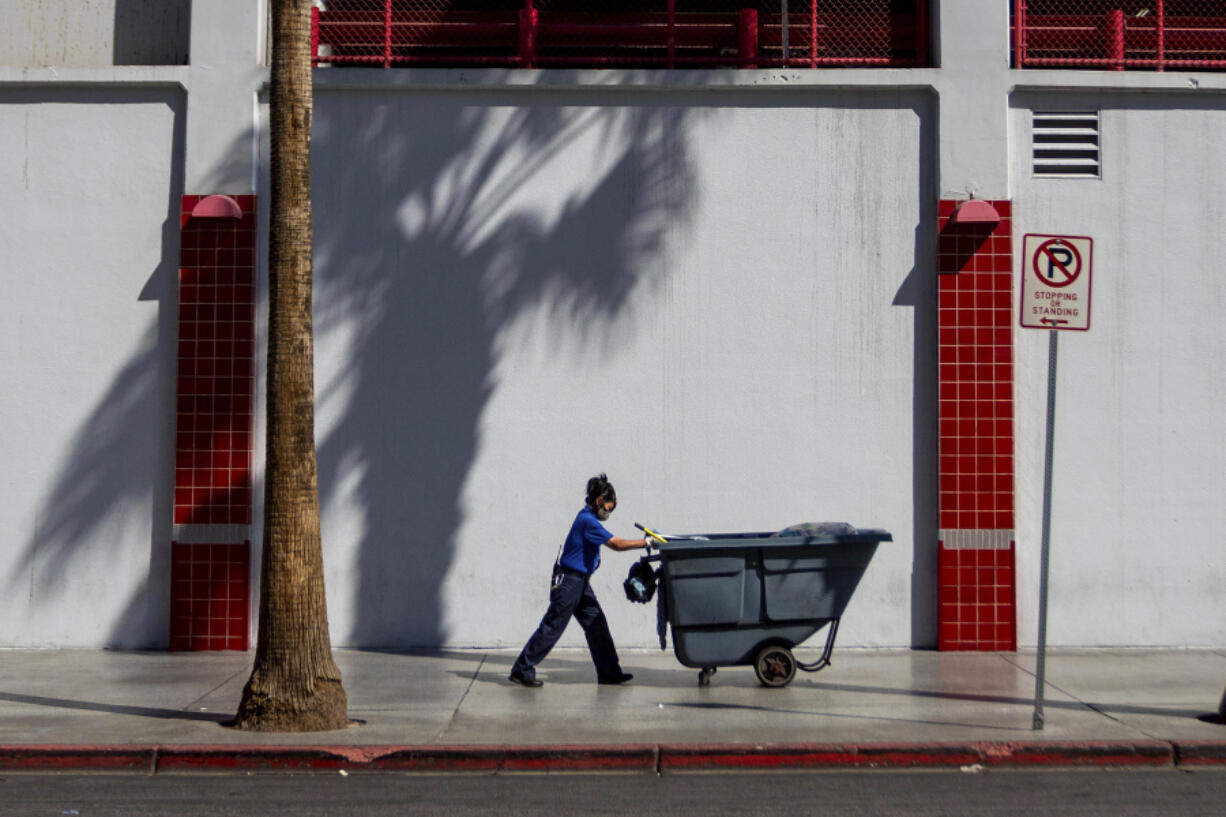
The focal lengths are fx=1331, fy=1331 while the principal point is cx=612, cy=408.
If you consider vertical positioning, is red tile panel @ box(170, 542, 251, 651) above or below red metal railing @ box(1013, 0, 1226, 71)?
below

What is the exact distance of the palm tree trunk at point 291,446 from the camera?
8.95 m

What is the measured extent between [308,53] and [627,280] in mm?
4035

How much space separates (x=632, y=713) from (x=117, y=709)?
12.2 feet

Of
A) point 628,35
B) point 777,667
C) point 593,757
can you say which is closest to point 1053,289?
point 777,667

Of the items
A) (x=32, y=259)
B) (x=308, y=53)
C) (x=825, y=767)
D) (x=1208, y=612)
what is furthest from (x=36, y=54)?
(x=1208, y=612)

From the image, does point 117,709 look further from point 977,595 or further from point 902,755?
point 977,595

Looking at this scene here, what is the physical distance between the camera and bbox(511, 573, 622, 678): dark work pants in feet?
34.4

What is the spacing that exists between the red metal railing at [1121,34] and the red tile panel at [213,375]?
25.3 ft

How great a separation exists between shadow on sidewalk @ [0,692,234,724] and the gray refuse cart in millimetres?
3418

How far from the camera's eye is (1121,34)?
518 inches

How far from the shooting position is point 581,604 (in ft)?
34.9

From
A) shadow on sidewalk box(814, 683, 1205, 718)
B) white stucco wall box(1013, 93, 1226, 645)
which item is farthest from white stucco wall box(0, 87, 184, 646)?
white stucco wall box(1013, 93, 1226, 645)

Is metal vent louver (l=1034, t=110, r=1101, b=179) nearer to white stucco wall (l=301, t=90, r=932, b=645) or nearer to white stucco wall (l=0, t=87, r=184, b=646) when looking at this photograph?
white stucco wall (l=301, t=90, r=932, b=645)

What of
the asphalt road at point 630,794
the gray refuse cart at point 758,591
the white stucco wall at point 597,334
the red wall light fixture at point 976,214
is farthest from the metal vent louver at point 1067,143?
the asphalt road at point 630,794
